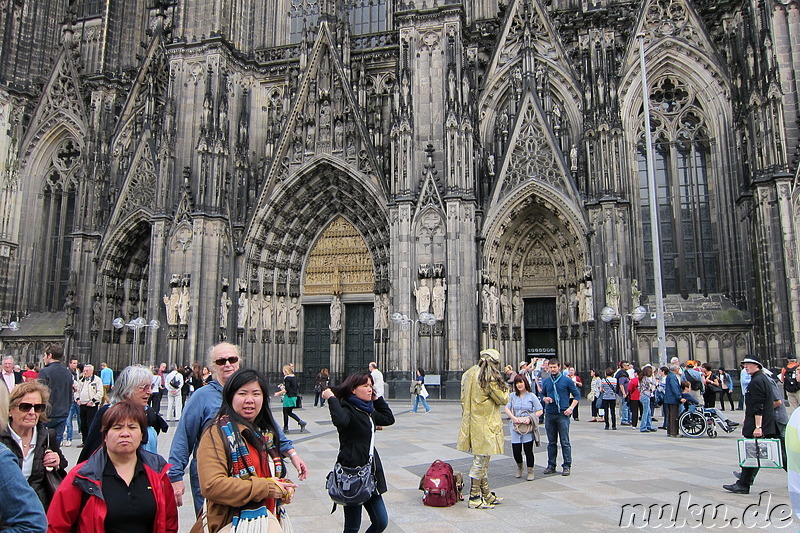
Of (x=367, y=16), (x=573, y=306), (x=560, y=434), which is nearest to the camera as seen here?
(x=560, y=434)

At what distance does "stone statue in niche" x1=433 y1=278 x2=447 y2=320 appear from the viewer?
2212cm

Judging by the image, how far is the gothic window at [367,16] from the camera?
28.5 m

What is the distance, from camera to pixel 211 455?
122 inches

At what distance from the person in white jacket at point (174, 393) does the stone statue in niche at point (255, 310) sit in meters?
8.83

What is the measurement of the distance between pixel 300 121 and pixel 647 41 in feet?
46.1

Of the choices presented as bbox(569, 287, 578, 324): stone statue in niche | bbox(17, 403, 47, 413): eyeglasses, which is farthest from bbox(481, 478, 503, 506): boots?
bbox(569, 287, 578, 324): stone statue in niche

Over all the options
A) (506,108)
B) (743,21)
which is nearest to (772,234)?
(743,21)

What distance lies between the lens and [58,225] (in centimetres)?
3078

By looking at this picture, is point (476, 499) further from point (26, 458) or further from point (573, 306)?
point (573, 306)

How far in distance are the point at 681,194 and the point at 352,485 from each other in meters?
22.1

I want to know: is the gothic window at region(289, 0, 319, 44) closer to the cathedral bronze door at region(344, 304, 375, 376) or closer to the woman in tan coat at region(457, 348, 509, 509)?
the cathedral bronze door at region(344, 304, 375, 376)

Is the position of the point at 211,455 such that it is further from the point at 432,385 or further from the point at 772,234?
the point at 772,234

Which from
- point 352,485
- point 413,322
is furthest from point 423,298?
point 352,485

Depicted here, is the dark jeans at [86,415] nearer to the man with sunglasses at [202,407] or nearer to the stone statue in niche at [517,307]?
the man with sunglasses at [202,407]
